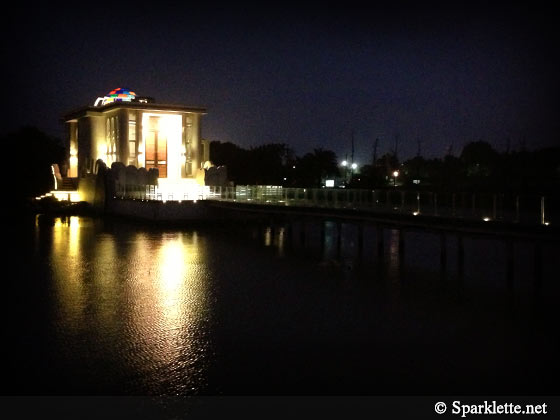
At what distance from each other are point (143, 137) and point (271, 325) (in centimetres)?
4417

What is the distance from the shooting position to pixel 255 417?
31.0 ft

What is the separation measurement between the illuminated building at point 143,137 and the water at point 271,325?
27.2m

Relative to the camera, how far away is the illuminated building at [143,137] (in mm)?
54812

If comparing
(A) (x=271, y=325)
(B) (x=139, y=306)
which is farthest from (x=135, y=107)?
(A) (x=271, y=325)

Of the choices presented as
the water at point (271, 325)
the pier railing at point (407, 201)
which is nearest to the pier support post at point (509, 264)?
the water at point (271, 325)

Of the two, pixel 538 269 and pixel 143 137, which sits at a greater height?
pixel 143 137

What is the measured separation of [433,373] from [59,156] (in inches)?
3249

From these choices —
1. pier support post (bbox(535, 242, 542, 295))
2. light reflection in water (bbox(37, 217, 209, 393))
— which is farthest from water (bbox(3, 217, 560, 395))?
pier support post (bbox(535, 242, 542, 295))

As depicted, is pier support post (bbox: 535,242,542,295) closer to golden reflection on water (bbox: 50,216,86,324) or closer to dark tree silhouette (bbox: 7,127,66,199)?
golden reflection on water (bbox: 50,216,86,324)

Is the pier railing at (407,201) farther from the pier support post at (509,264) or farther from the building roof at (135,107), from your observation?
the building roof at (135,107)

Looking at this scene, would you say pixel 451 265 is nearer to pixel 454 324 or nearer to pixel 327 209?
pixel 327 209

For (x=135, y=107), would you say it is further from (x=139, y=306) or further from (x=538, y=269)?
(x=538, y=269)

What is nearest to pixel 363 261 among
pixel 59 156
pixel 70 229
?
pixel 70 229

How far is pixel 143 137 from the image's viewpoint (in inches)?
2216
